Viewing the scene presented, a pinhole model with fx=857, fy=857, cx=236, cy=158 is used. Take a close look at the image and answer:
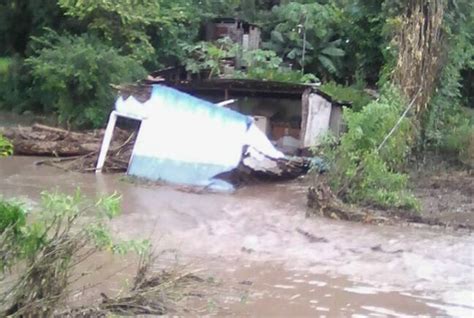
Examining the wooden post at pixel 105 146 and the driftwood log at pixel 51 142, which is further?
the driftwood log at pixel 51 142

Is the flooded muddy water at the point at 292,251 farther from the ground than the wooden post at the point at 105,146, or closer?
closer

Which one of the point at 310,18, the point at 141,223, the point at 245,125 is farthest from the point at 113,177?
the point at 310,18

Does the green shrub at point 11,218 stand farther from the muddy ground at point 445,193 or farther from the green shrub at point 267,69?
the green shrub at point 267,69

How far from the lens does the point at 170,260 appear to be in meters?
10.1

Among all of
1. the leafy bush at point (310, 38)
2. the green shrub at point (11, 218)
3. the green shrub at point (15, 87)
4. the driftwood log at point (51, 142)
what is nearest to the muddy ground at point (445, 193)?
the driftwood log at point (51, 142)

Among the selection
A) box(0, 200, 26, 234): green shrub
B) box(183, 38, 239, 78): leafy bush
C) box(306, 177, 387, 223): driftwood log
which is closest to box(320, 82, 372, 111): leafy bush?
box(183, 38, 239, 78): leafy bush

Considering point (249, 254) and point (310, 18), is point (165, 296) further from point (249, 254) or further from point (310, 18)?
point (310, 18)

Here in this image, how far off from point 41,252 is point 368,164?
763 cm

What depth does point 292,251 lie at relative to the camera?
10.9 meters

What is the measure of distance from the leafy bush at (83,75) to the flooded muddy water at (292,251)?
15.5 ft

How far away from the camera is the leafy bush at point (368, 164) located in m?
13.2

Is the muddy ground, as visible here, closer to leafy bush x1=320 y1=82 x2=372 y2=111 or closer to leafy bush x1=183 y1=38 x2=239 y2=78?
leafy bush x1=320 y1=82 x2=372 y2=111

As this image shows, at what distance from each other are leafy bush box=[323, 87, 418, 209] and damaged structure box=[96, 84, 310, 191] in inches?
70.0

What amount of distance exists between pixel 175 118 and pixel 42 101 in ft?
25.0
